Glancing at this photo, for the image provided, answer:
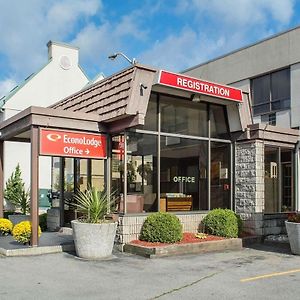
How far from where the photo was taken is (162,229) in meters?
11.4

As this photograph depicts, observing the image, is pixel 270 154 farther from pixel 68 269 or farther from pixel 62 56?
pixel 62 56

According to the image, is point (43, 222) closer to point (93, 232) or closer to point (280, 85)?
point (93, 232)

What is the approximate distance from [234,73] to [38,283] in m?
18.3

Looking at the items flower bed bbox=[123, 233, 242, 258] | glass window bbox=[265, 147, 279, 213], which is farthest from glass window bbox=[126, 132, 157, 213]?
glass window bbox=[265, 147, 279, 213]

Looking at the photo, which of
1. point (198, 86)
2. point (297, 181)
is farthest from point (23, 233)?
point (297, 181)

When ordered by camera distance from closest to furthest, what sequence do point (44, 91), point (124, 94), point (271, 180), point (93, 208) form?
point (93, 208), point (124, 94), point (271, 180), point (44, 91)

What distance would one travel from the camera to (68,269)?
896cm

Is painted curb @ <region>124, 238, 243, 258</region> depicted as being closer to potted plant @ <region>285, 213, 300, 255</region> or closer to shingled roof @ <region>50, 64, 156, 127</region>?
potted plant @ <region>285, 213, 300, 255</region>

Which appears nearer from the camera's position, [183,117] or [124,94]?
[124,94]

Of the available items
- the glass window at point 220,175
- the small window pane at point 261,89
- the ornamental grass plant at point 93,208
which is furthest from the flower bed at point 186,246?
the small window pane at point 261,89

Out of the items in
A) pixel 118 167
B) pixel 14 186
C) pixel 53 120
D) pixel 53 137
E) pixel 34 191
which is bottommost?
pixel 14 186

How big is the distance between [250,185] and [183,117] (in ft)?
9.77

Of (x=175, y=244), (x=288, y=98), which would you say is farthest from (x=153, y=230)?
(x=288, y=98)

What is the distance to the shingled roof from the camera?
1130 cm
